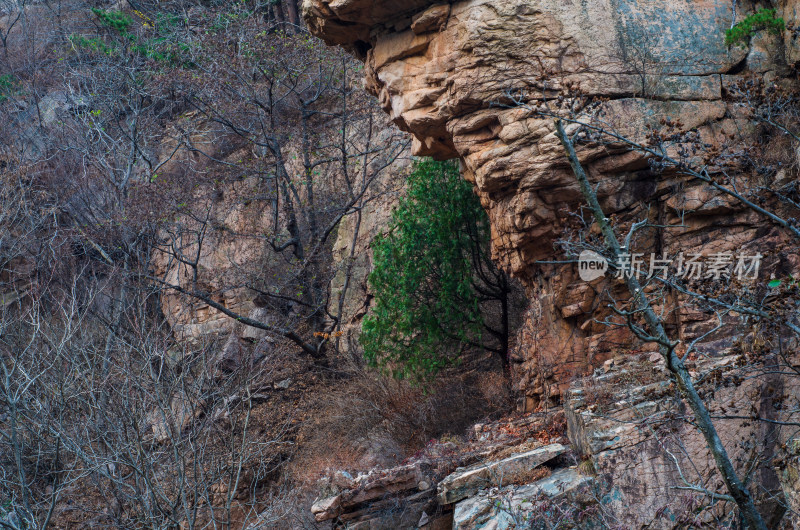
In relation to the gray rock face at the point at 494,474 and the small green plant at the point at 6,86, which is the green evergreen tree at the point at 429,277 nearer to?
the gray rock face at the point at 494,474

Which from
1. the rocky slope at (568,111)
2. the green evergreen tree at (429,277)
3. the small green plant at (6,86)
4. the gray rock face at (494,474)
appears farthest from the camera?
the small green plant at (6,86)

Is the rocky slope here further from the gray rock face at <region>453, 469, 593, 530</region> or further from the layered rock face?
the gray rock face at <region>453, 469, 593, 530</region>

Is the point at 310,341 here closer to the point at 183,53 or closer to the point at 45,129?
the point at 183,53

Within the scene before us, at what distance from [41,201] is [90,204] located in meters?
1.39

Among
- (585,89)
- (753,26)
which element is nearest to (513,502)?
(585,89)

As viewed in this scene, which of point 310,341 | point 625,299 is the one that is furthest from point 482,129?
point 310,341

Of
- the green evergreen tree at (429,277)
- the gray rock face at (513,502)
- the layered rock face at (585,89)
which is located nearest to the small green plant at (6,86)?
the green evergreen tree at (429,277)

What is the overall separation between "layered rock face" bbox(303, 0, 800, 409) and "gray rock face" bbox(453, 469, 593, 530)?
6.98ft

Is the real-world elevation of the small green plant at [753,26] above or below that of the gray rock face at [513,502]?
above

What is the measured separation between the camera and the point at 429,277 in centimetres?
1239

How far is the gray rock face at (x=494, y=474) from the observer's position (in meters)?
7.63

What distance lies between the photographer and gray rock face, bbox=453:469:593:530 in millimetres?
6836

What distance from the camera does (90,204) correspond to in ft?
56.4

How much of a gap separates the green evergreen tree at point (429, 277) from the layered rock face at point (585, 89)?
9.73 ft
